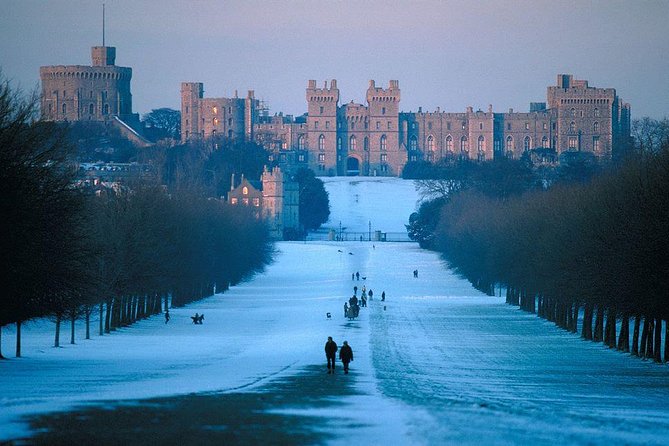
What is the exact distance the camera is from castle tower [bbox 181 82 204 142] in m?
196

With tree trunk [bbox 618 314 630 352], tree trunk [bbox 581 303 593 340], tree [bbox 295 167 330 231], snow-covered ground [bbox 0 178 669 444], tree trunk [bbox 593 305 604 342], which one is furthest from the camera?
tree [bbox 295 167 330 231]

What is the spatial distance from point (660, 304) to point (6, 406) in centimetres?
1689

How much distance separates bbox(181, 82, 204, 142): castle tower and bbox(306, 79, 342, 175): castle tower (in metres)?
15.8

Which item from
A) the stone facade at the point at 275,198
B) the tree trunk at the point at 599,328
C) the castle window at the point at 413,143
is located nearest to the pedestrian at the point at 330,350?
the tree trunk at the point at 599,328

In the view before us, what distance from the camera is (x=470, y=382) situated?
86.3 feet

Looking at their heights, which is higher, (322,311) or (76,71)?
(76,71)

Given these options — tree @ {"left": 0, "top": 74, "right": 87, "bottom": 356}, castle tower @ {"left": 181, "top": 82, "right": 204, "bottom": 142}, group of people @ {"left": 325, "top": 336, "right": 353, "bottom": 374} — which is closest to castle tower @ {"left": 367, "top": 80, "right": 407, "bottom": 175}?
castle tower @ {"left": 181, "top": 82, "right": 204, "bottom": 142}

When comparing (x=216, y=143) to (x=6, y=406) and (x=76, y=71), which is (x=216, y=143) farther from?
(x=6, y=406)

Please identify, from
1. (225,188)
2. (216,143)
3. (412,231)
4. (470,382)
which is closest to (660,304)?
(470,382)

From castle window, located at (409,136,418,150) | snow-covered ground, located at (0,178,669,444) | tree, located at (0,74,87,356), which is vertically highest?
castle window, located at (409,136,418,150)

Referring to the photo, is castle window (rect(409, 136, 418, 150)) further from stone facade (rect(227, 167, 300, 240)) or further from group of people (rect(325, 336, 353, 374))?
group of people (rect(325, 336, 353, 374))

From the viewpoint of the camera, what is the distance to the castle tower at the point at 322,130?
617 ft

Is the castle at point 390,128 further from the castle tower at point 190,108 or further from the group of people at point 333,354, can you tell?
the group of people at point 333,354

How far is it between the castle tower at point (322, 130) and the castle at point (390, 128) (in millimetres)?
133
